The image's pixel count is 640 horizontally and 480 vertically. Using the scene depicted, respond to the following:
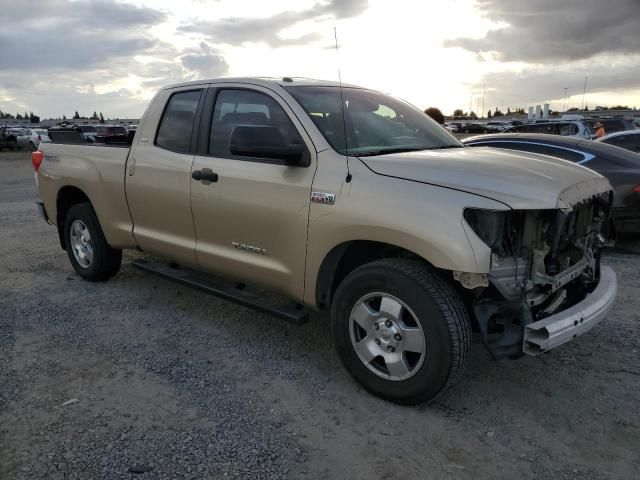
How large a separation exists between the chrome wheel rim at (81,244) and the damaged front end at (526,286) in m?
4.05

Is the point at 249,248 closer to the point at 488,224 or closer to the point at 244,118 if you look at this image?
the point at 244,118

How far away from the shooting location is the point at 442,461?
2826 mm

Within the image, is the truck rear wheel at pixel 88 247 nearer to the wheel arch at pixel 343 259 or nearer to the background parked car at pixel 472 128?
the wheel arch at pixel 343 259

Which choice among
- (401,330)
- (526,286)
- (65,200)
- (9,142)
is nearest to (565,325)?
(526,286)

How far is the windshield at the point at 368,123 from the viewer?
3.72 metres

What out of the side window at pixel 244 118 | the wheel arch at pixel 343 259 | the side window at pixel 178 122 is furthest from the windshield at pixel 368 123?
the side window at pixel 178 122

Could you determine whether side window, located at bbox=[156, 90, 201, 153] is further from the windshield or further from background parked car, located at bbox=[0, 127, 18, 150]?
background parked car, located at bbox=[0, 127, 18, 150]

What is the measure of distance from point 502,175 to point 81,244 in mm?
4412

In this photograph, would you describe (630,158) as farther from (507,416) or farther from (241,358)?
(241,358)

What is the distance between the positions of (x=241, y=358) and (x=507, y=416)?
6.09ft

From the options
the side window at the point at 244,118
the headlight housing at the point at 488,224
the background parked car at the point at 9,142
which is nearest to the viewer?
the headlight housing at the point at 488,224

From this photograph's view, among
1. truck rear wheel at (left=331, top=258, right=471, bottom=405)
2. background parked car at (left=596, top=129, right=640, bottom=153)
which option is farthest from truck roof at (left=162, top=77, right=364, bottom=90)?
background parked car at (left=596, top=129, right=640, bottom=153)

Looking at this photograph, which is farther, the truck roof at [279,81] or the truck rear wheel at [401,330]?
the truck roof at [279,81]

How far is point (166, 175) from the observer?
452cm
